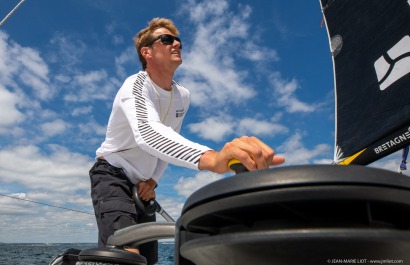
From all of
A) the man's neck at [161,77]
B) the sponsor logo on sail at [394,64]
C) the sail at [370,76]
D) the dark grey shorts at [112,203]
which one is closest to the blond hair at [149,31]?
the man's neck at [161,77]

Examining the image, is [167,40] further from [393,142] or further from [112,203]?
[393,142]

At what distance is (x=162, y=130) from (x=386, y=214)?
0.84 metres

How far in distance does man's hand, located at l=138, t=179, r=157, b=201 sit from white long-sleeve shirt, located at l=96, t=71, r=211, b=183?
33 mm

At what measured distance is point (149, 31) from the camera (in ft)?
8.25

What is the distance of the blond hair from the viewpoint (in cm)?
247


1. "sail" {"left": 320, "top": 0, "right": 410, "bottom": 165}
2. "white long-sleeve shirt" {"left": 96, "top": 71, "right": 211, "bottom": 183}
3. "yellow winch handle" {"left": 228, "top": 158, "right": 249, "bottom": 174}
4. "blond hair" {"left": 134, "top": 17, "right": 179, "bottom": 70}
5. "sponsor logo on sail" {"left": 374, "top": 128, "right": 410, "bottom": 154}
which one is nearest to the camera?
"yellow winch handle" {"left": 228, "top": 158, "right": 249, "bottom": 174}

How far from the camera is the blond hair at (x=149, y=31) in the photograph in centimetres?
247

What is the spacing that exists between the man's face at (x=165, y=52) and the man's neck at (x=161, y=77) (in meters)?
0.06

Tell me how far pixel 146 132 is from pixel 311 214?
2.86 ft

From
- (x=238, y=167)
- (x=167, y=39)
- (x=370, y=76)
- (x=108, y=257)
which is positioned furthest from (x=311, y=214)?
(x=370, y=76)

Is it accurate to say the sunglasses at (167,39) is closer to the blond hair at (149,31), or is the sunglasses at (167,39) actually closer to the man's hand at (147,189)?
the blond hair at (149,31)

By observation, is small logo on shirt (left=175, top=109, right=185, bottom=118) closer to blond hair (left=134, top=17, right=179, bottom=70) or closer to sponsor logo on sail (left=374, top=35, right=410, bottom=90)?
blond hair (left=134, top=17, right=179, bottom=70)

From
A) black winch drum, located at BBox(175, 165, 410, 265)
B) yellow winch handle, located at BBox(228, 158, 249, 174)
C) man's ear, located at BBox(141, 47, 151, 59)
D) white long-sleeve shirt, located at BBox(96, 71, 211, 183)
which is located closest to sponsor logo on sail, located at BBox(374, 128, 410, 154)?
white long-sleeve shirt, located at BBox(96, 71, 211, 183)

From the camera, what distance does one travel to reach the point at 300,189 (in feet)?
1.43
